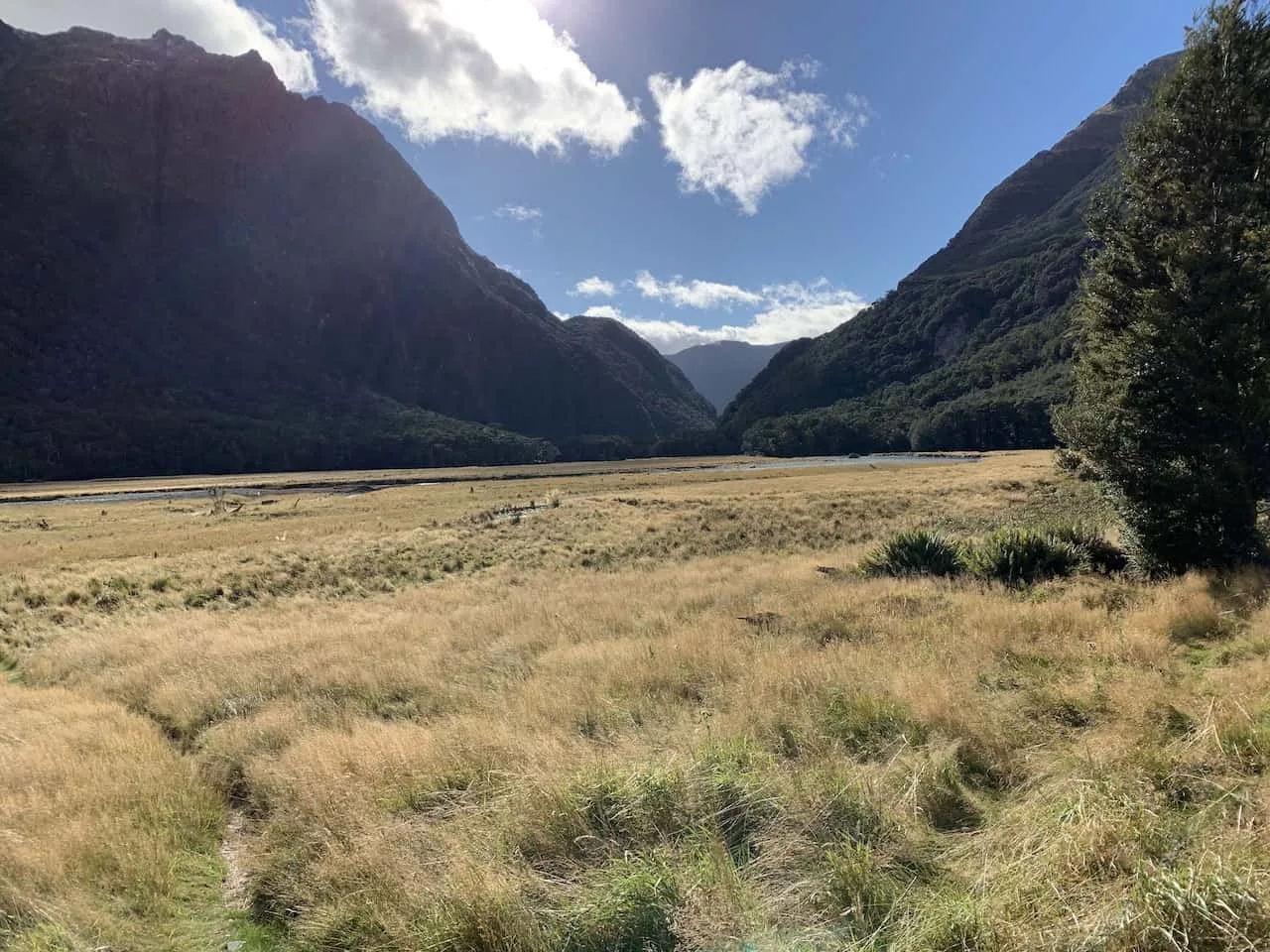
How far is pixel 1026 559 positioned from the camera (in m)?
12.2

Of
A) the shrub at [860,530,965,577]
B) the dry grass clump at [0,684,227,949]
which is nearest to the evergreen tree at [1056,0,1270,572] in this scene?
the shrub at [860,530,965,577]

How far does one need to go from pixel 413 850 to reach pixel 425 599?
12599 mm

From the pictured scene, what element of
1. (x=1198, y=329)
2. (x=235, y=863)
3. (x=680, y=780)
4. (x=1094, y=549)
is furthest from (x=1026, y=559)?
(x=235, y=863)

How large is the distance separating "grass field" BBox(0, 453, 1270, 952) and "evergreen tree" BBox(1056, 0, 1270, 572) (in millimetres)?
1741

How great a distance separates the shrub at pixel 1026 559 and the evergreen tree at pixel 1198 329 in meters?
1.15

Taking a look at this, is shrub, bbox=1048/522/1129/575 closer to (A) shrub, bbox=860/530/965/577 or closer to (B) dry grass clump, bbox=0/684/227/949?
(A) shrub, bbox=860/530/965/577

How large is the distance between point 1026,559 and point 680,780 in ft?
34.4

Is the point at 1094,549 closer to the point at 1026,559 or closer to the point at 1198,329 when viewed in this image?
the point at 1026,559

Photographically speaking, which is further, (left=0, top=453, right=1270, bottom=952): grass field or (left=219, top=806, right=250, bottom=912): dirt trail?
(left=219, top=806, right=250, bottom=912): dirt trail

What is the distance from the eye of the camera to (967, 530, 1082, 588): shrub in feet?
39.1

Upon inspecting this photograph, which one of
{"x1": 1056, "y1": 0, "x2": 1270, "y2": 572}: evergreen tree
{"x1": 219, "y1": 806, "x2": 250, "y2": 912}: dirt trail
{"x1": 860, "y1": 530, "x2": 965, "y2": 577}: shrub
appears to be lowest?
{"x1": 219, "y1": 806, "x2": 250, "y2": 912}: dirt trail

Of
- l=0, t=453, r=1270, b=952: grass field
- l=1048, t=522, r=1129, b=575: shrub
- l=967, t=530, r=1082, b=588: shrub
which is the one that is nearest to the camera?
l=0, t=453, r=1270, b=952: grass field

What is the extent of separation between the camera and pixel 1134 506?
36.9 ft

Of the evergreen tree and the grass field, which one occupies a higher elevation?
the evergreen tree
